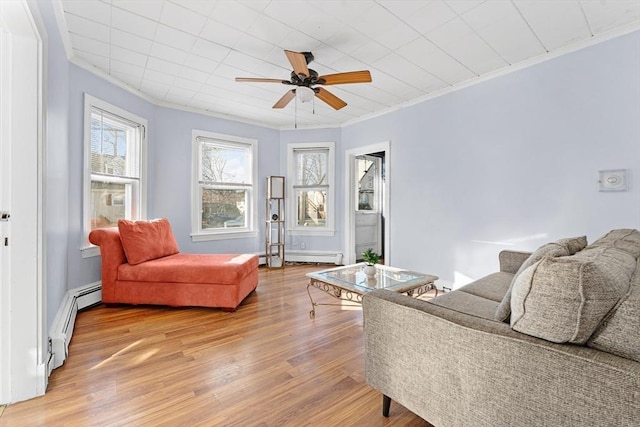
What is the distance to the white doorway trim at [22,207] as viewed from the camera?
150 centimetres

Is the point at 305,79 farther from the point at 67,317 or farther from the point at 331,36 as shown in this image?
the point at 67,317

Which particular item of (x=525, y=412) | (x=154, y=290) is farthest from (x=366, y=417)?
(x=154, y=290)

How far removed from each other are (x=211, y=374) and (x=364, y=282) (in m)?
1.32

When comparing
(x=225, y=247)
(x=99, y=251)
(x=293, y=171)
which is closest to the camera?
(x=99, y=251)

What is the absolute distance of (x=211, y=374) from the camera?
5.95 ft

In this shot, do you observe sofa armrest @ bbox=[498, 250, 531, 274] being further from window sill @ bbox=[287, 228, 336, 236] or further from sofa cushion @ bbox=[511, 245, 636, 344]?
window sill @ bbox=[287, 228, 336, 236]

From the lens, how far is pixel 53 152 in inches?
81.4

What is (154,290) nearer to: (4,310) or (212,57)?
(4,310)

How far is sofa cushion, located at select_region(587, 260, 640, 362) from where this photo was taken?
30.2 inches

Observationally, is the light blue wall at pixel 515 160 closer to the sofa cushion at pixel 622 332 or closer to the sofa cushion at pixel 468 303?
the sofa cushion at pixel 468 303

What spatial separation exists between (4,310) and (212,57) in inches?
97.3

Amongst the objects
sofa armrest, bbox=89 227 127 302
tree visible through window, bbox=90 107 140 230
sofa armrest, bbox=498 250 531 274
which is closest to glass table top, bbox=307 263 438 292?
sofa armrest, bbox=498 250 531 274

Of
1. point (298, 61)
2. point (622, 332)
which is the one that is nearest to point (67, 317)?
point (298, 61)

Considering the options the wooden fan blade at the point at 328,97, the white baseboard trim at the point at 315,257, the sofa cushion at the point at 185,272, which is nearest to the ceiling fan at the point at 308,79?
the wooden fan blade at the point at 328,97
